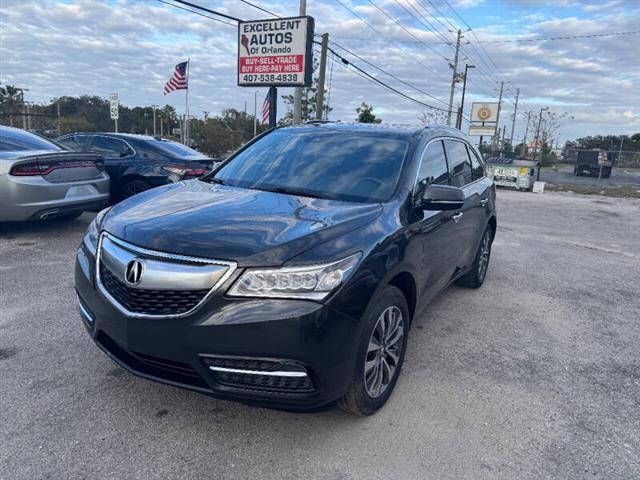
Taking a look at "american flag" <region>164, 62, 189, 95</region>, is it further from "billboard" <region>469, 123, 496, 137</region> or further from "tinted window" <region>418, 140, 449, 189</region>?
"billboard" <region>469, 123, 496, 137</region>

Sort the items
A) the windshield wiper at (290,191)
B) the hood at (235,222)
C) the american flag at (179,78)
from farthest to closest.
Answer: the american flag at (179,78) < the windshield wiper at (290,191) < the hood at (235,222)

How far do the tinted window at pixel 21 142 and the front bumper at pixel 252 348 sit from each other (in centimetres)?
508

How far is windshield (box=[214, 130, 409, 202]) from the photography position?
3.41 m

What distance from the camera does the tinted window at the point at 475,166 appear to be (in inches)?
203

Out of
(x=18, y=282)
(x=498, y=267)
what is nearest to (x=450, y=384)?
(x=498, y=267)

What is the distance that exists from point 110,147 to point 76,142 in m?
1.09

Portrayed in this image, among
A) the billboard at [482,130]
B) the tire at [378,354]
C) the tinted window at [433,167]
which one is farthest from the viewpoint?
the billboard at [482,130]

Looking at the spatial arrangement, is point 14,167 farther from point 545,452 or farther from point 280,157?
point 545,452

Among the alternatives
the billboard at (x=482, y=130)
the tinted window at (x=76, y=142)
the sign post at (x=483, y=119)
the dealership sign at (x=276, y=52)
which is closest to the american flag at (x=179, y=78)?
the dealership sign at (x=276, y=52)

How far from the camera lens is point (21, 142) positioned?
652cm

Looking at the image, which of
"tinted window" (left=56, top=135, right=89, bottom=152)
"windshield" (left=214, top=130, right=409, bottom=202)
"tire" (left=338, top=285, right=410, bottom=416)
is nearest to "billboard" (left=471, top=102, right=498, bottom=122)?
"tinted window" (left=56, top=135, right=89, bottom=152)

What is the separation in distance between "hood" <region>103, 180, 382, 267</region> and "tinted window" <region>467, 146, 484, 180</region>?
2.49 metres

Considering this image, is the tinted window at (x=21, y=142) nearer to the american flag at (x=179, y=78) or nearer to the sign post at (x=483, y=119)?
the american flag at (x=179, y=78)

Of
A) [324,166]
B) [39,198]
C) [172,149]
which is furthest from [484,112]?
[324,166]
